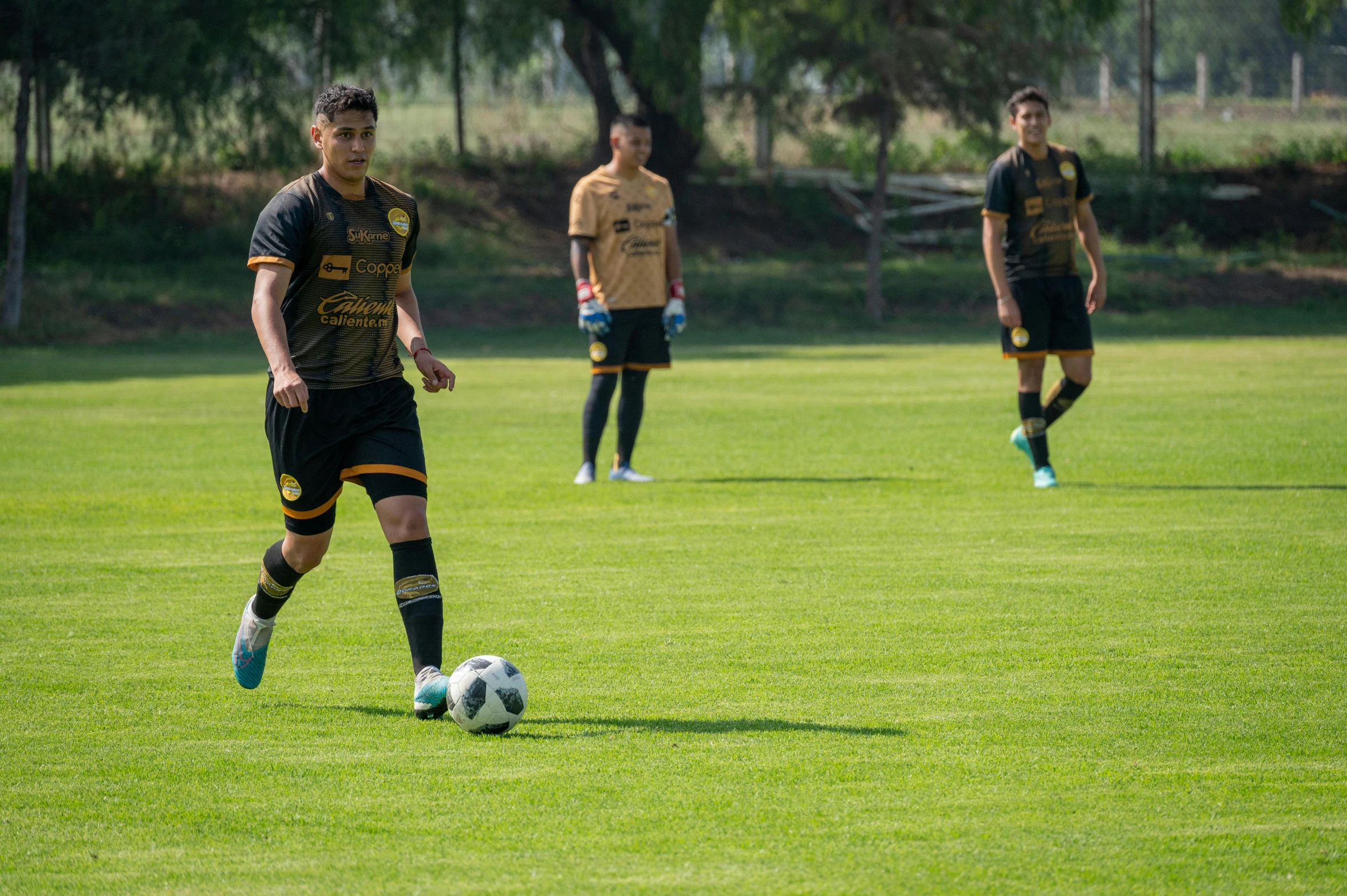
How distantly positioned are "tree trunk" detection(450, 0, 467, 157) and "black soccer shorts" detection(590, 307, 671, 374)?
21.6m

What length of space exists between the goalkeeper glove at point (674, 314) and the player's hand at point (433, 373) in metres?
5.52

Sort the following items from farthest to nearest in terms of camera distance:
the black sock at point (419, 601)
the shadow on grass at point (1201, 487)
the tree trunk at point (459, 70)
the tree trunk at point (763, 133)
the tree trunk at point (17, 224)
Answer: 1. the tree trunk at point (459, 70)
2. the tree trunk at point (763, 133)
3. the tree trunk at point (17, 224)
4. the shadow on grass at point (1201, 487)
5. the black sock at point (419, 601)

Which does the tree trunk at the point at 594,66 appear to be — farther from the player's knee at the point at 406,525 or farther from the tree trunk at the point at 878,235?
the player's knee at the point at 406,525

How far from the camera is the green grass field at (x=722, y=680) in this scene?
389 centimetres

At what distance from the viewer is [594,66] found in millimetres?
33188

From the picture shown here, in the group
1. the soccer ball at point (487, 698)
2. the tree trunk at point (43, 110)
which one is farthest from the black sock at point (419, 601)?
the tree trunk at point (43, 110)

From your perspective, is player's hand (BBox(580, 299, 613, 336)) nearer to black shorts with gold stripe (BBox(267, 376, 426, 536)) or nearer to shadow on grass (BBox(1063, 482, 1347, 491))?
shadow on grass (BBox(1063, 482, 1347, 491))

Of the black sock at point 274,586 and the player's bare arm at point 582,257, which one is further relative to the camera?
the player's bare arm at point 582,257

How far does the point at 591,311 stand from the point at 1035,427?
10.2 ft

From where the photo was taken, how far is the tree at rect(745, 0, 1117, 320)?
2819 centimetres

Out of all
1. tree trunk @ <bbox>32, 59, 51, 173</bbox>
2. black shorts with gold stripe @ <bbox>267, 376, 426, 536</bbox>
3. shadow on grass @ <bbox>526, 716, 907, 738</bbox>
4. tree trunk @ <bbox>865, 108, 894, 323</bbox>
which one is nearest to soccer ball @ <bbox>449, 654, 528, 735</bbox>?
shadow on grass @ <bbox>526, 716, 907, 738</bbox>

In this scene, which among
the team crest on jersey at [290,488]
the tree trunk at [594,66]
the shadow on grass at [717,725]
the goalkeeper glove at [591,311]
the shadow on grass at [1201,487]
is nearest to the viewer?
the shadow on grass at [717,725]

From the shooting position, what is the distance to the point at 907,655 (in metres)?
5.97

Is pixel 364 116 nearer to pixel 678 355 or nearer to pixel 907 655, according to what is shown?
pixel 907 655
